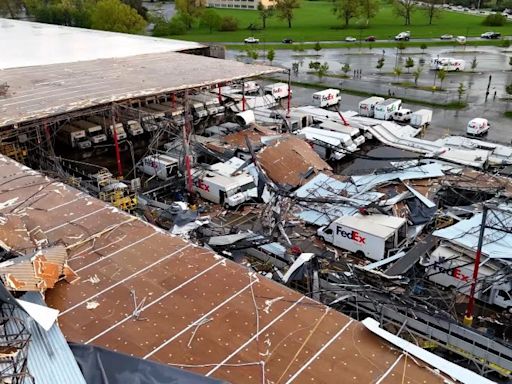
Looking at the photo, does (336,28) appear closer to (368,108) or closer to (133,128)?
(368,108)

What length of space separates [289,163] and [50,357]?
2284cm

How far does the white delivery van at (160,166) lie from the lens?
32812mm

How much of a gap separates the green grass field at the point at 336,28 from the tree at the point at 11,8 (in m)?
45.8

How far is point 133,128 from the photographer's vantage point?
41656mm

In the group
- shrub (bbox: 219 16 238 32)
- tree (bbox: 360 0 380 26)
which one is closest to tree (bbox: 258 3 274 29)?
shrub (bbox: 219 16 238 32)

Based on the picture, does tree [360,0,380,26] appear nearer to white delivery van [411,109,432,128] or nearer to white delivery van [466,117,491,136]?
white delivery van [411,109,432,128]

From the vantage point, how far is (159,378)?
400 inches

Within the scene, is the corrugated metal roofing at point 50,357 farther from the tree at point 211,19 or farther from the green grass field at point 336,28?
the tree at point 211,19

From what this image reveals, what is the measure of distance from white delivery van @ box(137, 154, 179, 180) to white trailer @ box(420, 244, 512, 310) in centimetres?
1736

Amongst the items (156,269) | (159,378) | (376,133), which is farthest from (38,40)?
(159,378)

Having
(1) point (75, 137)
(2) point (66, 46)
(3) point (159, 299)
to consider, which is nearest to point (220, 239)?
(3) point (159, 299)

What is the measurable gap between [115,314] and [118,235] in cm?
393

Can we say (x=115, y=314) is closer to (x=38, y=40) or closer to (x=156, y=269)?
(x=156, y=269)

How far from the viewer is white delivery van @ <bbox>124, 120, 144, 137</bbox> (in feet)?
136
